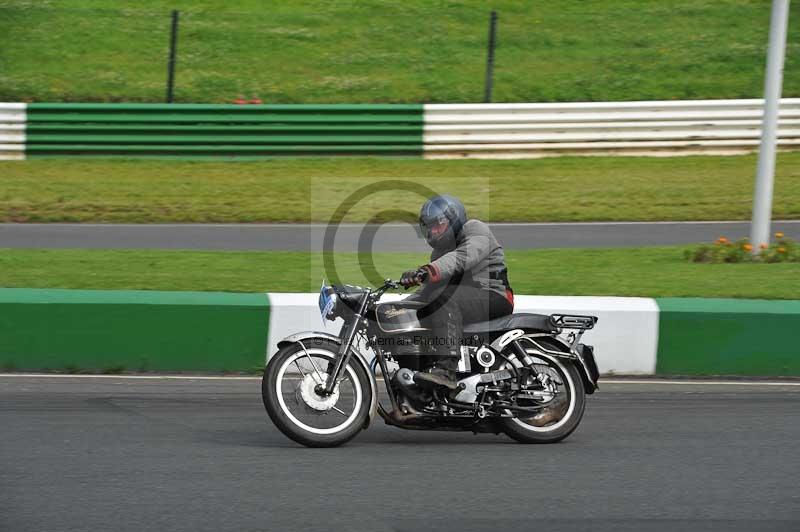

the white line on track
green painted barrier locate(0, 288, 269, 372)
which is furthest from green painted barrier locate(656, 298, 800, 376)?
green painted barrier locate(0, 288, 269, 372)

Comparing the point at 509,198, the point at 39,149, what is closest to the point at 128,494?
the point at 509,198

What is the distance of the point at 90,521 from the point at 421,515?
149cm

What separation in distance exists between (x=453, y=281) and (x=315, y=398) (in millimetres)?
1048

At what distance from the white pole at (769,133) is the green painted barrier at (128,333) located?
6077 millimetres

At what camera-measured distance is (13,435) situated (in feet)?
23.1

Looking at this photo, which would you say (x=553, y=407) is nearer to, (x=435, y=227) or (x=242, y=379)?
(x=435, y=227)

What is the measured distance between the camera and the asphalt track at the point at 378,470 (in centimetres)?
559

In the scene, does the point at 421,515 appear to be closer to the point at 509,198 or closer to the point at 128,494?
the point at 128,494

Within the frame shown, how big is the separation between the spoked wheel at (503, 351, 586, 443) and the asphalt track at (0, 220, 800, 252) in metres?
6.98

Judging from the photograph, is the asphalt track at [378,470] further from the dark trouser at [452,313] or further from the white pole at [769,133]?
the white pole at [769,133]

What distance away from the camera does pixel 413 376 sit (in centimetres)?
699

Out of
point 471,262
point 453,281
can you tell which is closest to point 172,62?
point 453,281

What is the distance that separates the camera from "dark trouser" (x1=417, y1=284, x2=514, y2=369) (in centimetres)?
703

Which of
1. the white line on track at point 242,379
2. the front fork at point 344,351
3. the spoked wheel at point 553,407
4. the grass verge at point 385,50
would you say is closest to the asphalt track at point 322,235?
the white line on track at point 242,379
